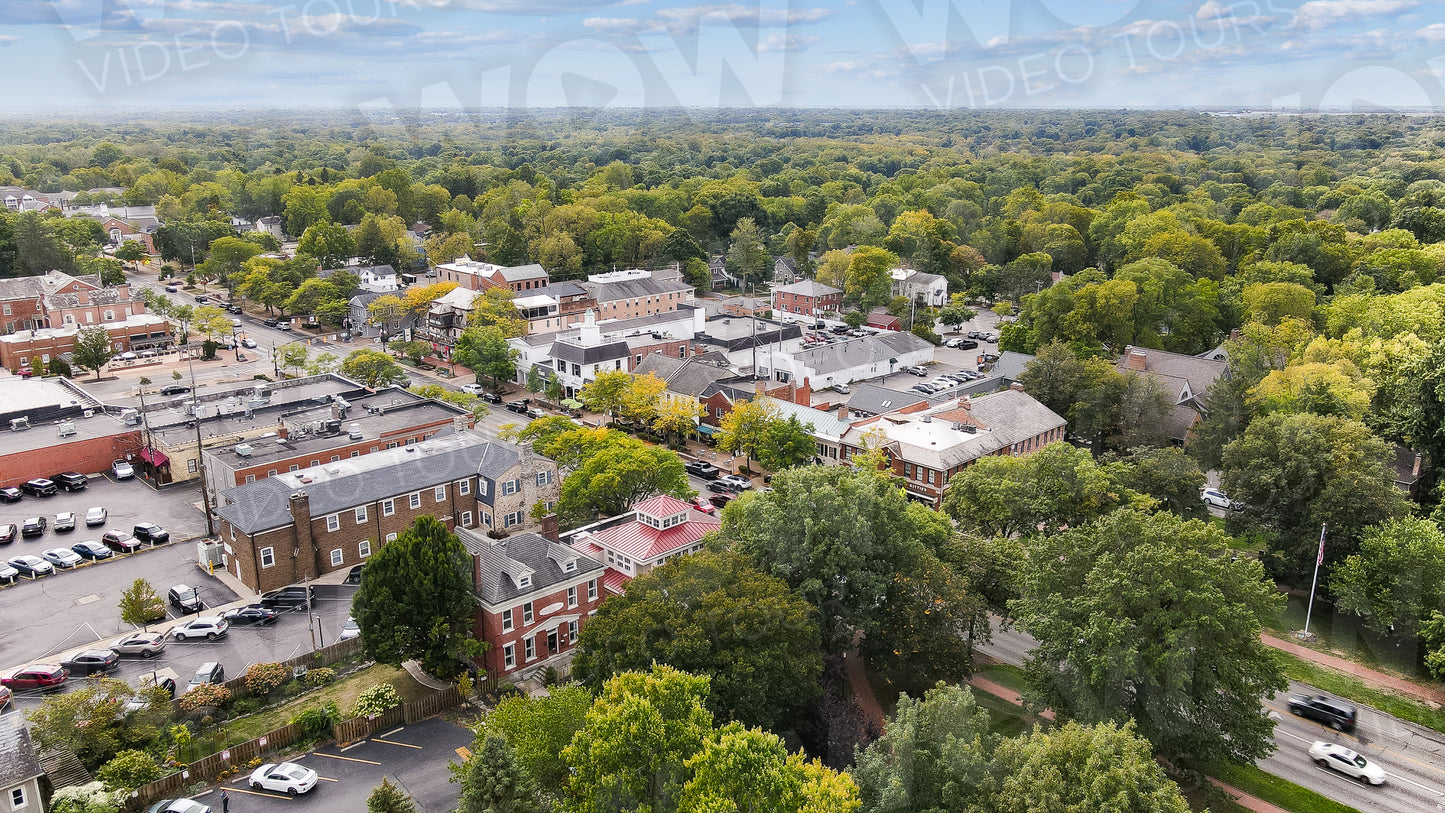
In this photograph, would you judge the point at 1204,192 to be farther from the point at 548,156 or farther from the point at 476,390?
the point at 548,156

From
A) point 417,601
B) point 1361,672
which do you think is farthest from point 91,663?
point 1361,672

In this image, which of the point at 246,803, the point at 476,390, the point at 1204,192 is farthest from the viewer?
the point at 1204,192

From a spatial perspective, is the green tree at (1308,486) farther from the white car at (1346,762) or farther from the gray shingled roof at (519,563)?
the gray shingled roof at (519,563)

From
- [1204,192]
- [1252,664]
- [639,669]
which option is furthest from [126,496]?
[1204,192]

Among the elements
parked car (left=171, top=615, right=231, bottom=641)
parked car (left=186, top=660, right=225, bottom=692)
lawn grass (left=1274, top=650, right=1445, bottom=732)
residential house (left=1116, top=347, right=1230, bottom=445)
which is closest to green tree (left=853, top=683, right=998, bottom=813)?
lawn grass (left=1274, top=650, right=1445, bottom=732)

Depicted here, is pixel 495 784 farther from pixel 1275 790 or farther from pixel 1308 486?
pixel 1308 486

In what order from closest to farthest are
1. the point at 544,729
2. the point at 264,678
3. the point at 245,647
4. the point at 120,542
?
the point at 544,729 < the point at 264,678 < the point at 245,647 < the point at 120,542

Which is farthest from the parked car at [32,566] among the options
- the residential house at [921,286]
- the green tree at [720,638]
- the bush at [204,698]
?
the residential house at [921,286]
